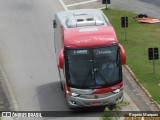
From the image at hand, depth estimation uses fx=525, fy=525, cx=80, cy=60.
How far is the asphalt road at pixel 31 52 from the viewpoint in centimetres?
2712

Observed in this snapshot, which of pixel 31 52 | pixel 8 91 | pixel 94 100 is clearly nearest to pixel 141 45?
pixel 31 52

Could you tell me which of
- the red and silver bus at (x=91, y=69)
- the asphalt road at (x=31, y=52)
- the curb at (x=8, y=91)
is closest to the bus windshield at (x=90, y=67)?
the red and silver bus at (x=91, y=69)

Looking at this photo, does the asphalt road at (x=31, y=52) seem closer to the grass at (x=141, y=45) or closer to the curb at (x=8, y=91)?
the curb at (x=8, y=91)

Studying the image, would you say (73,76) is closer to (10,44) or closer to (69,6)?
(10,44)

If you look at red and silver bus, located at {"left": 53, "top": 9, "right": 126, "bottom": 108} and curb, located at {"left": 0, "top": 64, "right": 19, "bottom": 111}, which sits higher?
red and silver bus, located at {"left": 53, "top": 9, "right": 126, "bottom": 108}

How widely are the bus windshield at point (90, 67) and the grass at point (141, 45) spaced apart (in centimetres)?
335

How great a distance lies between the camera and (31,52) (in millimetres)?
33562

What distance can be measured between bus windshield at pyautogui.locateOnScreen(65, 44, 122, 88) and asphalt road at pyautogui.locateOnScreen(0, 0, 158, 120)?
2.26m

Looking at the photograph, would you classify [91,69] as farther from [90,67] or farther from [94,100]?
[94,100]

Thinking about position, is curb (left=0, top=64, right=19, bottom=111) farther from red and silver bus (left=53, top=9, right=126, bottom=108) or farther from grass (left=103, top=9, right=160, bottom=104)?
grass (left=103, top=9, right=160, bottom=104)

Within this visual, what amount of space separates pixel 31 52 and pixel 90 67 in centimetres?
1020

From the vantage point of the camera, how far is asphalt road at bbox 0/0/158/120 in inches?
1068

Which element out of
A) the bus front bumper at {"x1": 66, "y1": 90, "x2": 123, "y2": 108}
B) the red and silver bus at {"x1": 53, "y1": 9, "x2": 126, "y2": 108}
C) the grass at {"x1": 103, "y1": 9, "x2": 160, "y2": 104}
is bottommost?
the grass at {"x1": 103, "y1": 9, "x2": 160, "y2": 104}

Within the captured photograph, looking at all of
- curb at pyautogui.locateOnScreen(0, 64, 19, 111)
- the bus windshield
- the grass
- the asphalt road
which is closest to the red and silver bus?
the bus windshield
